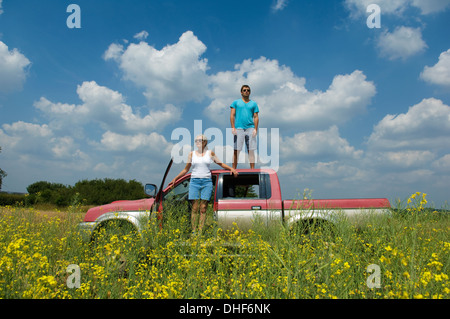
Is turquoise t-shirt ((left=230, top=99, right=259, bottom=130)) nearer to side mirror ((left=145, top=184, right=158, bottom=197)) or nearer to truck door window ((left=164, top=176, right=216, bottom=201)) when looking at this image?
truck door window ((left=164, top=176, right=216, bottom=201))

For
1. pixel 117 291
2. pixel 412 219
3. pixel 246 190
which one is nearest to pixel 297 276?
pixel 117 291

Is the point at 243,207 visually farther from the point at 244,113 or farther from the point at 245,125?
the point at 244,113

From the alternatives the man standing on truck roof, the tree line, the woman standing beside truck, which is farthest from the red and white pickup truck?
the tree line

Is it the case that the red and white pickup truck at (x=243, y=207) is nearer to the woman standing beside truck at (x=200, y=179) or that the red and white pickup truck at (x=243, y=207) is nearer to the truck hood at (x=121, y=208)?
the truck hood at (x=121, y=208)

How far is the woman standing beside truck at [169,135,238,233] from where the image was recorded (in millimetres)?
5156

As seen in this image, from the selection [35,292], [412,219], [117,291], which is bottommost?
[117,291]

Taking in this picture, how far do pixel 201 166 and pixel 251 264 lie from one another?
233 cm

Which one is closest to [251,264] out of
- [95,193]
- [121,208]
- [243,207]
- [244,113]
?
[243,207]

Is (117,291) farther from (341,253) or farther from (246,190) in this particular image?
(246,190)

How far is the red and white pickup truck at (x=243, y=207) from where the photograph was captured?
16.8 feet

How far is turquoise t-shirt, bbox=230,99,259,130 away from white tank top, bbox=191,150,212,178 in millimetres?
2203
